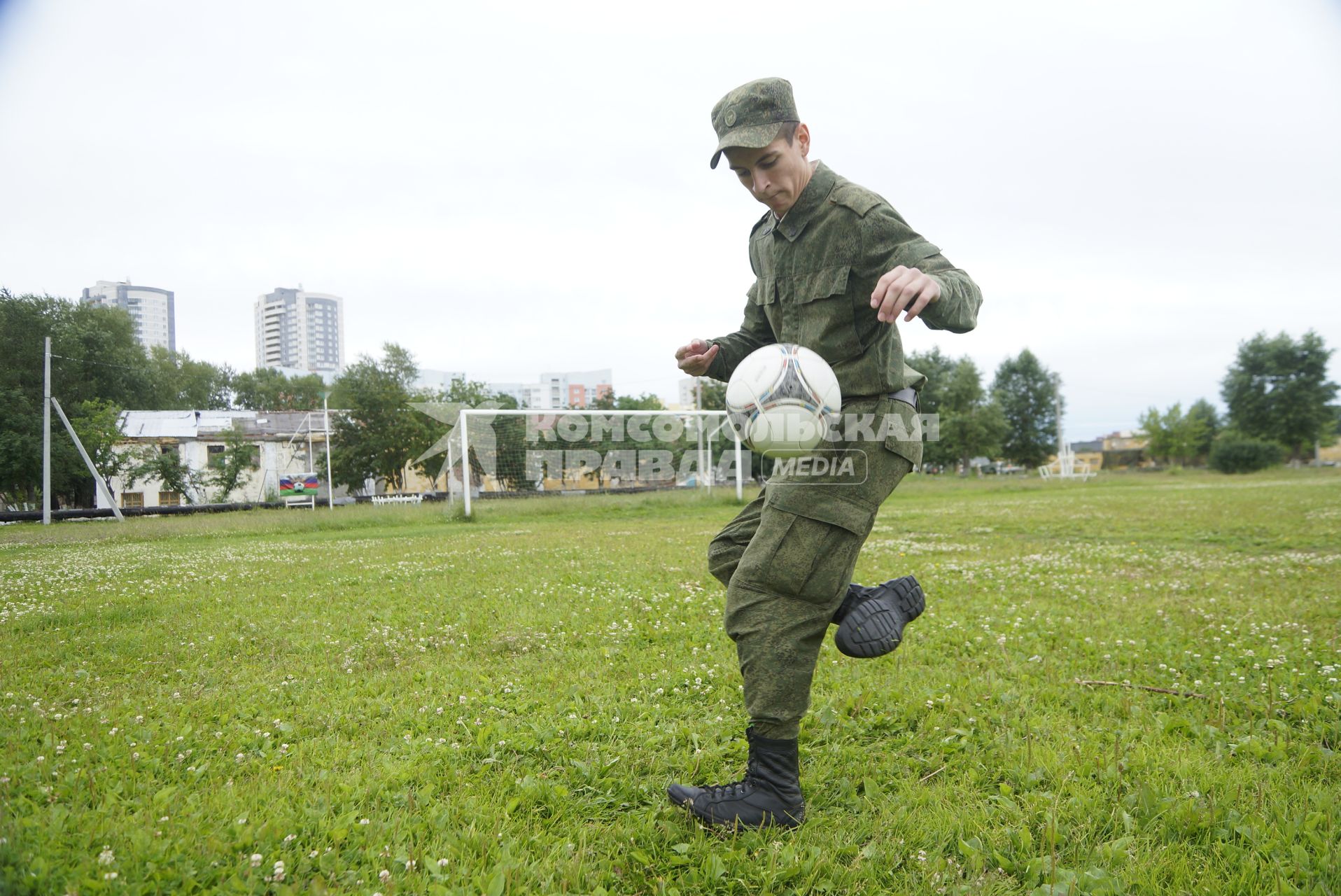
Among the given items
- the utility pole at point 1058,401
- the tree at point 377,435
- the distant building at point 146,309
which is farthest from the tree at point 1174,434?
the distant building at point 146,309

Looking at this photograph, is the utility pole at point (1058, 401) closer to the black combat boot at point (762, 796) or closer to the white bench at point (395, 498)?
the white bench at point (395, 498)

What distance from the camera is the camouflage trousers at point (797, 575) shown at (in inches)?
109

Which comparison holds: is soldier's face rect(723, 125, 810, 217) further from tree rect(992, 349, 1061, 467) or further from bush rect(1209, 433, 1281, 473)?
tree rect(992, 349, 1061, 467)

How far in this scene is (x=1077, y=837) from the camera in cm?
271

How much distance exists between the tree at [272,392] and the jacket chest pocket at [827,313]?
74.1m

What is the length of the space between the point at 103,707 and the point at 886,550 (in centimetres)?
1008

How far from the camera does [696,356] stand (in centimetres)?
342

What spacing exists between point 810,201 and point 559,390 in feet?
393

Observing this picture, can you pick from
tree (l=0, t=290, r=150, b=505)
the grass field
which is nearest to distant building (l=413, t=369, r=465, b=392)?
tree (l=0, t=290, r=150, b=505)

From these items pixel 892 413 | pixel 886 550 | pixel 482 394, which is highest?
pixel 482 394

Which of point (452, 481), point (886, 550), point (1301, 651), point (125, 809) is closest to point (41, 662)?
point (125, 809)

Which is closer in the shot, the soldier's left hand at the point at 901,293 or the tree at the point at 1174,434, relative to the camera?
the soldier's left hand at the point at 901,293

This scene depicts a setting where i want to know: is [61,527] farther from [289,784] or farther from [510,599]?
[289,784]

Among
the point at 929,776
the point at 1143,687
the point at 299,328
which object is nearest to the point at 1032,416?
the point at 1143,687
